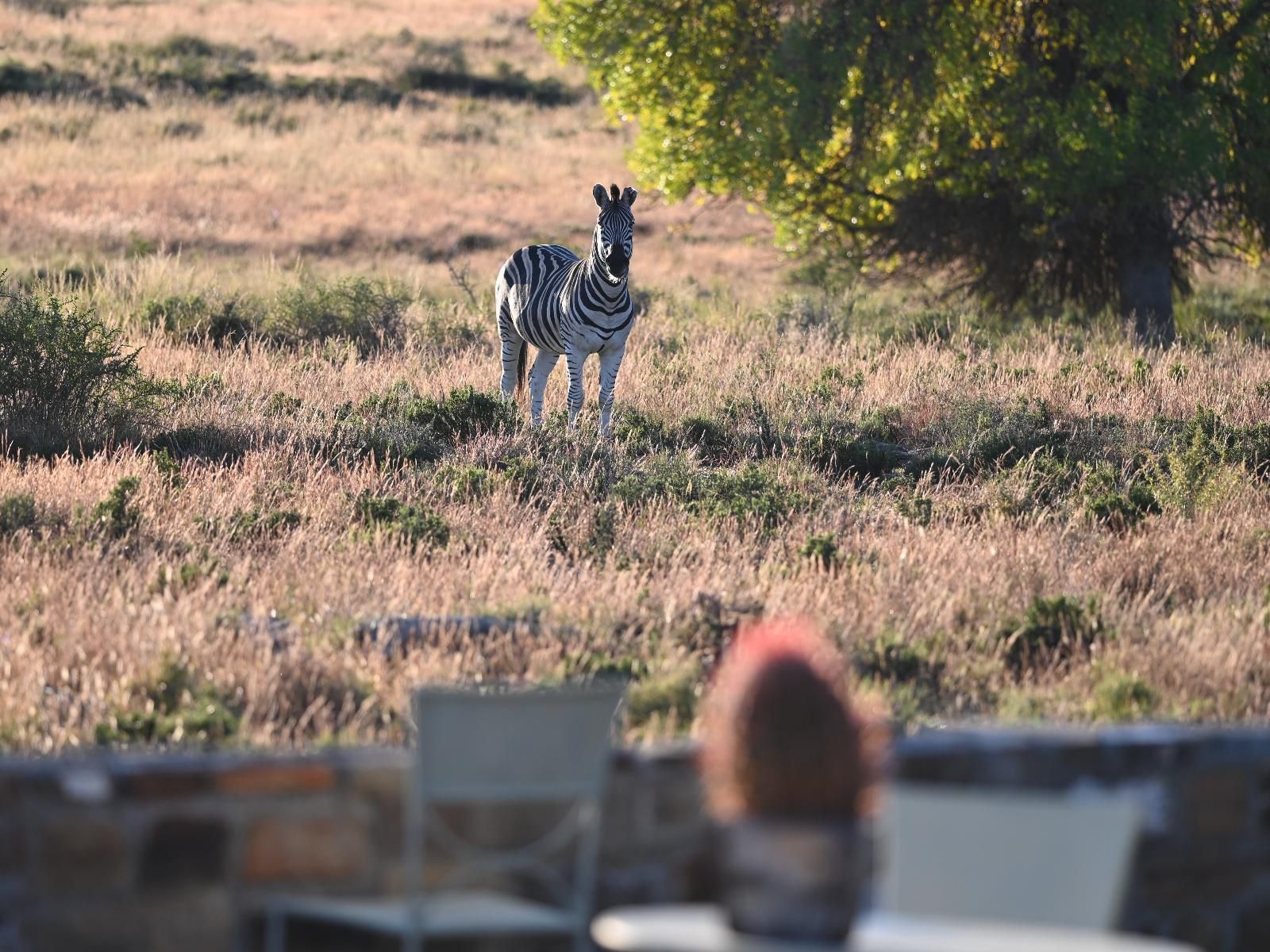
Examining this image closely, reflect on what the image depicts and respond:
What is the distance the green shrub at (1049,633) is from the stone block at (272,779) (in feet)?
13.9

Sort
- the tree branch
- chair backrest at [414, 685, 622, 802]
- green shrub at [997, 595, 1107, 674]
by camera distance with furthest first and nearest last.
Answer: the tree branch < green shrub at [997, 595, 1107, 674] < chair backrest at [414, 685, 622, 802]

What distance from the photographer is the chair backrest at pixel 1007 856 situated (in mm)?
3207

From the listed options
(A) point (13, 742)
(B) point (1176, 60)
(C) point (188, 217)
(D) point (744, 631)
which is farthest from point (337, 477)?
(C) point (188, 217)

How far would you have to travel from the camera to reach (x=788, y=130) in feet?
52.9

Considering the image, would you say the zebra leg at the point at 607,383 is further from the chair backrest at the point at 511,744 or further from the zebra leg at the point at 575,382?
the chair backrest at the point at 511,744

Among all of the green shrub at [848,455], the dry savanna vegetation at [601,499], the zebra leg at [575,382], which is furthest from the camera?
the zebra leg at [575,382]

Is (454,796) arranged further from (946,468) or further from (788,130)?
(788,130)

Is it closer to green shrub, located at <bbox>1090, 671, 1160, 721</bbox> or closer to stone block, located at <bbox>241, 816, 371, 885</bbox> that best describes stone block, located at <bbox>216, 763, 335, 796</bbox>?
stone block, located at <bbox>241, 816, 371, 885</bbox>

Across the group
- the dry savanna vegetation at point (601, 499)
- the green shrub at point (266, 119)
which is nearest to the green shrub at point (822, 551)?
the dry savanna vegetation at point (601, 499)

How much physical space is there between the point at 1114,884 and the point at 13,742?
4.03 meters

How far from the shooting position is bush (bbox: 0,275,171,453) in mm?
11891

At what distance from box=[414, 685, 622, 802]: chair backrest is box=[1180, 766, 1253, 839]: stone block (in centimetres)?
148

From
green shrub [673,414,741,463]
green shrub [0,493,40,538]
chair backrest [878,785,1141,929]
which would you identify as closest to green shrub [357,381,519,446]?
green shrub [673,414,741,463]

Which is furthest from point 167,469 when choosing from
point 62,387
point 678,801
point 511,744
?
point 511,744
